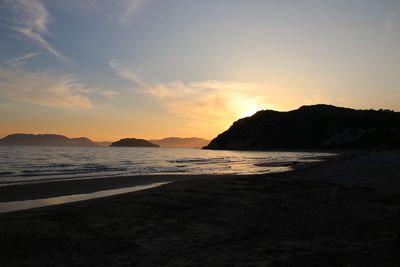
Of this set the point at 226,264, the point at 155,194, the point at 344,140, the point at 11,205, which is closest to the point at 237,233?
the point at 226,264

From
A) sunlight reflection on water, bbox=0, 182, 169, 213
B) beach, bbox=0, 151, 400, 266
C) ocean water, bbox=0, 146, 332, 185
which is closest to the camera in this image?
beach, bbox=0, 151, 400, 266

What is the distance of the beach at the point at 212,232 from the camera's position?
8031mm

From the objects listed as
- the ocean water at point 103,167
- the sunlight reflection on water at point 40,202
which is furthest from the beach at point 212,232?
the ocean water at point 103,167

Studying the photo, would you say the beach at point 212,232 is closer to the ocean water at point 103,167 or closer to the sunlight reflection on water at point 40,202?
the sunlight reflection on water at point 40,202

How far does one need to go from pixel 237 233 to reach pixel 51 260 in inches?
196

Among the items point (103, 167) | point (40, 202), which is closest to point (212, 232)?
point (40, 202)

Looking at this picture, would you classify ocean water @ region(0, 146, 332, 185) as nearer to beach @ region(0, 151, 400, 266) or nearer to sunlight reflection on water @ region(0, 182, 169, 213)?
sunlight reflection on water @ region(0, 182, 169, 213)

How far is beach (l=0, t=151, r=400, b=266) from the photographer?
8.03 meters

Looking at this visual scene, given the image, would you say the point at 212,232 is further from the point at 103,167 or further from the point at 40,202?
the point at 103,167

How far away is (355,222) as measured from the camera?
37.4 feet

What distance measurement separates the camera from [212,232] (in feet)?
35.1

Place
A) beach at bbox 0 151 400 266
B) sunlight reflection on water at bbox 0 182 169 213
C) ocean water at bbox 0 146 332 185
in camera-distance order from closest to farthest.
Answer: beach at bbox 0 151 400 266
sunlight reflection on water at bbox 0 182 169 213
ocean water at bbox 0 146 332 185

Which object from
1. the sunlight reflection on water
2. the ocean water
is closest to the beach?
the sunlight reflection on water

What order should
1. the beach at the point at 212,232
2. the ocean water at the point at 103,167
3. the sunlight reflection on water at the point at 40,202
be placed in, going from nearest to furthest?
the beach at the point at 212,232 < the sunlight reflection on water at the point at 40,202 < the ocean water at the point at 103,167
